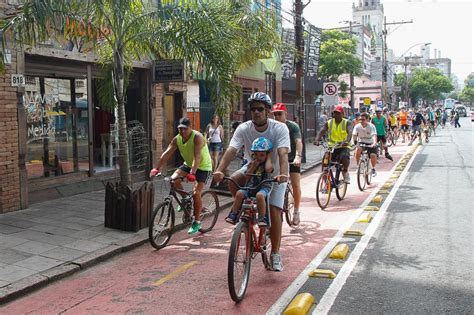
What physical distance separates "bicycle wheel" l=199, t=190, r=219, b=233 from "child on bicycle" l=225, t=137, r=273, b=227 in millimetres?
2434

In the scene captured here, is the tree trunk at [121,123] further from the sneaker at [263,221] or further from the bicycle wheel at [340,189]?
the bicycle wheel at [340,189]

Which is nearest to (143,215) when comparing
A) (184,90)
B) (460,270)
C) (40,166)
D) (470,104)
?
(40,166)

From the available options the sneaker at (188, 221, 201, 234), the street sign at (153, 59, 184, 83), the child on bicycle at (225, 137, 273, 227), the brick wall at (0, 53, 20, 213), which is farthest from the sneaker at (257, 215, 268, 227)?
the street sign at (153, 59, 184, 83)

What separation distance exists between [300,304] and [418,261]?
2.17m

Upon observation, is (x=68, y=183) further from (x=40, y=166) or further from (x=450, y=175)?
(x=450, y=175)

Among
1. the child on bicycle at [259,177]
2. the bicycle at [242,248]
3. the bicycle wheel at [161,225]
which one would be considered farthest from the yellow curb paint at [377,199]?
the bicycle at [242,248]

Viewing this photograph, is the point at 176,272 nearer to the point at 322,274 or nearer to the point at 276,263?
the point at 276,263

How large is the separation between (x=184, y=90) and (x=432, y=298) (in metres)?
11.8

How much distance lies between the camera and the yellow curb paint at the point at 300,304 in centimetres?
450

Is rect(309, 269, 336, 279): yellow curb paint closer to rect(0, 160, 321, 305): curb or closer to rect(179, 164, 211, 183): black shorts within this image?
rect(179, 164, 211, 183): black shorts

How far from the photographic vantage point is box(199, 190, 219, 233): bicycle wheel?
25.8ft

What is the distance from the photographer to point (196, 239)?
7.66m

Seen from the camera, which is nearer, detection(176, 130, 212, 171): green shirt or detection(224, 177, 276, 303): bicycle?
detection(224, 177, 276, 303): bicycle

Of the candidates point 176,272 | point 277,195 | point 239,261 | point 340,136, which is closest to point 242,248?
point 239,261
